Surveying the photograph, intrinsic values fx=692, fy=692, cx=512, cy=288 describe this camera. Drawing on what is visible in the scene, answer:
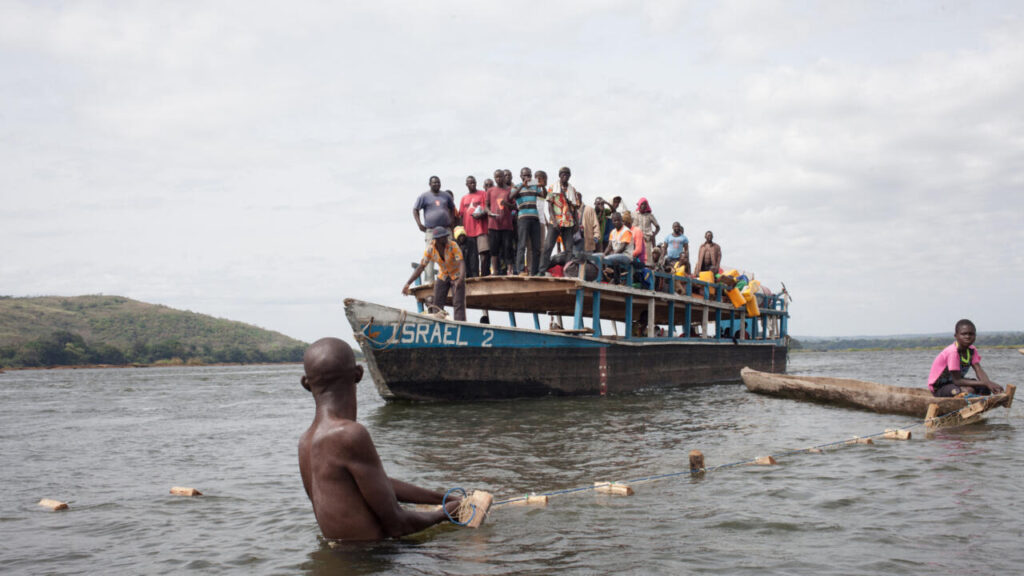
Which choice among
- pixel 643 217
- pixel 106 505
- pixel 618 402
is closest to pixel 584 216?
pixel 643 217

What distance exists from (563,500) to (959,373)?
7.94 meters

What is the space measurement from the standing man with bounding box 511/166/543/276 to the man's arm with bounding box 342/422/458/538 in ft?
32.1

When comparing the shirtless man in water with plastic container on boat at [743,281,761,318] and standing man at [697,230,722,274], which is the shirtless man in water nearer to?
standing man at [697,230,722,274]

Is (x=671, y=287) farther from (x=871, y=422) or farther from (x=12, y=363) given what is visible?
(x=12, y=363)

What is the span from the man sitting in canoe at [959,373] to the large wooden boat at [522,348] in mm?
6196

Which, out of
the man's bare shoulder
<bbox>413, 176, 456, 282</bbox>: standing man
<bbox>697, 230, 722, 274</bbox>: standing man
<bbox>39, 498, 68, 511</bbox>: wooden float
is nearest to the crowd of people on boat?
<bbox>413, 176, 456, 282</bbox>: standing man


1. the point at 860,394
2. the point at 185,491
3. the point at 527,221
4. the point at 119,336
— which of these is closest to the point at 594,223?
the point at 527,221

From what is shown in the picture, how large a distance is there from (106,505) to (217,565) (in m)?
2.54

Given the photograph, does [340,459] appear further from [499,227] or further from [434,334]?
[499,227]

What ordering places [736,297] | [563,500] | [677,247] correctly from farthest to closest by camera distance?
[736,297], [677,247], [563,500]

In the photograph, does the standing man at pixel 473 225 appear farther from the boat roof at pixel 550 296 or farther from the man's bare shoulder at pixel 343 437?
the man's bare shoulder at pixel 343 437

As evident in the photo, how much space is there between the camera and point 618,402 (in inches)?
541

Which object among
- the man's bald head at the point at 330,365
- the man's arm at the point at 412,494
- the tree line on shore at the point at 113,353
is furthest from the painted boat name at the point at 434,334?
the tree line on shore at the point at 113,353

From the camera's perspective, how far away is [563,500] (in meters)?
5.55
